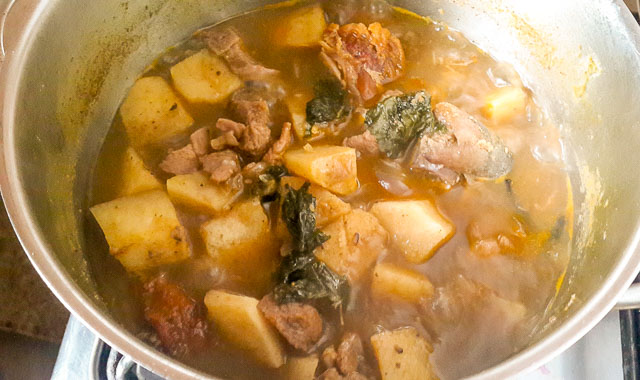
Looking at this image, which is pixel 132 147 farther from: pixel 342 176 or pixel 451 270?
pixel 451 270

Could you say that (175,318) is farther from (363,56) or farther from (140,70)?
(363,56)

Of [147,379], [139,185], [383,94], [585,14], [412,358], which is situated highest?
[585,14]

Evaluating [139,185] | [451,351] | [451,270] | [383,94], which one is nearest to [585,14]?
[383,94]

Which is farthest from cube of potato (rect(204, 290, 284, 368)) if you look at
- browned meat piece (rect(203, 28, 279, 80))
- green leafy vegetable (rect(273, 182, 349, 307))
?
browned meat piece (rect(203, 28, 279, 80))

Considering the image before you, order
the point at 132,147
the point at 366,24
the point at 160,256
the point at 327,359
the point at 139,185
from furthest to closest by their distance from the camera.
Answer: the point at 366,24 < the point at 132,147 < the point at 139,185 < the point at 160,256 < the point at 327,359

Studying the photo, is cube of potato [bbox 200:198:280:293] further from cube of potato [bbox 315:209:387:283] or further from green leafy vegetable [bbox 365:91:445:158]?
green leafy vegetable [bbox 365:91:445:158]

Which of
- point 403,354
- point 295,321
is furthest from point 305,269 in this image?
point 403,354
